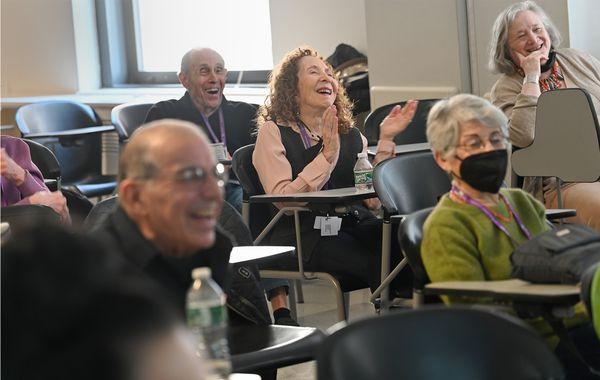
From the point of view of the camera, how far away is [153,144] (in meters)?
1.83

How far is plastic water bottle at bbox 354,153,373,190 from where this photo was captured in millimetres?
4325

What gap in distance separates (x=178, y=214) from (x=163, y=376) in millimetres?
976

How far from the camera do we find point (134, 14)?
9.34 m

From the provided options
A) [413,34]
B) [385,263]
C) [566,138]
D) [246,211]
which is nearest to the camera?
[385,263]

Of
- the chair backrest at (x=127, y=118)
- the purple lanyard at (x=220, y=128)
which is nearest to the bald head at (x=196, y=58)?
the purple lanyard at (x=220, y=128)

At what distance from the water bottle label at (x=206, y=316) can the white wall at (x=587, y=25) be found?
13.9 ft

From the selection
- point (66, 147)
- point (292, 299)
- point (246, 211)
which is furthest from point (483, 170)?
point (66, 147)

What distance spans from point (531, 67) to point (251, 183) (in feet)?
4.32

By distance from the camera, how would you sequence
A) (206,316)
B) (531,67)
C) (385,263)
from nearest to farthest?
(206,316)
(385,263)
(531,67)

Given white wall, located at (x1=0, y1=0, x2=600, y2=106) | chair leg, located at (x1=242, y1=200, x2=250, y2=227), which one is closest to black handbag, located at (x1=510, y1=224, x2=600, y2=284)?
chair leg, located at (x1=242, y1=200, x2=250, y2=227)

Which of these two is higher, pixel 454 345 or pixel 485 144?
pixel 485 144

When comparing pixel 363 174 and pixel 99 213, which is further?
pixel 363 174

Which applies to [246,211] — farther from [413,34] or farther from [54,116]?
[54,116]

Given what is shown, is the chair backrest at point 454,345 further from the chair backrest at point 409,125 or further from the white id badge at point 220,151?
the chair backrest at point 409,125
